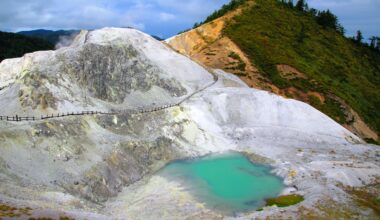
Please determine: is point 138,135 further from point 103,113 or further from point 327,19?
point 327,19

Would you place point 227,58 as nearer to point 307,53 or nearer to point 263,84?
point 263,84

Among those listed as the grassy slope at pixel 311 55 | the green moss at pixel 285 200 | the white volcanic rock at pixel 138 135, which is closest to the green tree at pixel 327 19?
the grassy slope at pixel 311 55

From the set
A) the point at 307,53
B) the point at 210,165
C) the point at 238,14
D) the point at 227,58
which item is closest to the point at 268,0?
the point at 238,14

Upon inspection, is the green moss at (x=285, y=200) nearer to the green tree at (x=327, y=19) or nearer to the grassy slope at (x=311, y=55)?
the grassy slope at (x=311, y=55)

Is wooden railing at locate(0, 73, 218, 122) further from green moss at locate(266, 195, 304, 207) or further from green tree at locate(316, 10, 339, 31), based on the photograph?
green tree at locate(316, 10, 339, 31)

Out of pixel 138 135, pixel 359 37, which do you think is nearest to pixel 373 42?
pixel 359 37
